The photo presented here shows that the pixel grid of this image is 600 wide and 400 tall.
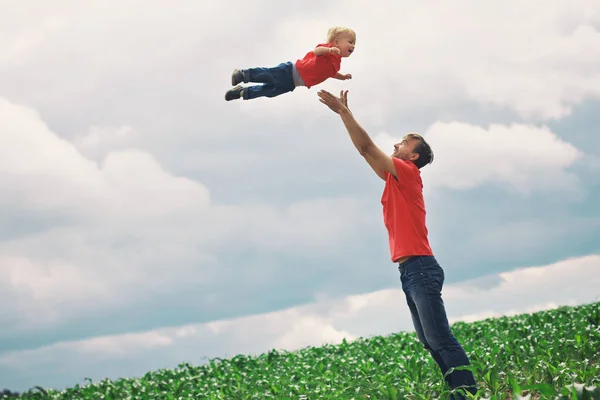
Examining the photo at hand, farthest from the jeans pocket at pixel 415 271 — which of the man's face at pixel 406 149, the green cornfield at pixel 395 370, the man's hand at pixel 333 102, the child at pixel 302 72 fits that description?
the child at pixel 302 72

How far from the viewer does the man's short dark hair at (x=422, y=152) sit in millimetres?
6879

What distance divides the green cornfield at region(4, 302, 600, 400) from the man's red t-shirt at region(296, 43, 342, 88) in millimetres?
3503

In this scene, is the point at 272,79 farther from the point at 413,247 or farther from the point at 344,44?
the point at 413,247

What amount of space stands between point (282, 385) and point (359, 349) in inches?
142

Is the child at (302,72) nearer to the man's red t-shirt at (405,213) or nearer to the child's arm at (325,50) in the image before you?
the child's arm at (325,50)

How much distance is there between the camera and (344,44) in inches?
320

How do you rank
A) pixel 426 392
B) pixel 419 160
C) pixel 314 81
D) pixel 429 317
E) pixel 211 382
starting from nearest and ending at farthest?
pixel 429 317
pixel 419 160
pixel 426 392
pixel 314 81
pixel 211 382

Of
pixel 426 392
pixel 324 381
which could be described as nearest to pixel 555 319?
pixel 324 381

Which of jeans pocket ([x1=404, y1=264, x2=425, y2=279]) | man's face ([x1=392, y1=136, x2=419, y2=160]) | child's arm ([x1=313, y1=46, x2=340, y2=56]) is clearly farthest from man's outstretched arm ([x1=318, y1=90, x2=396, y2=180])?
child's arm ([x1=313, y1=46, x2=340, y2=56])

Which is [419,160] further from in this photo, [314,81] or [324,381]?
[324,381]

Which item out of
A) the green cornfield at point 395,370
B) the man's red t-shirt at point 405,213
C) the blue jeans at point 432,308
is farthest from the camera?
the green cornfield at point 395,370

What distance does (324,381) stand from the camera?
10031mm

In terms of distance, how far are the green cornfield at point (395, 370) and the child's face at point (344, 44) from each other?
369 cm

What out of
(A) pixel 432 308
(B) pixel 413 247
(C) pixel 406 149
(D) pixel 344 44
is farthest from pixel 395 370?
(D) pixel 344 44
